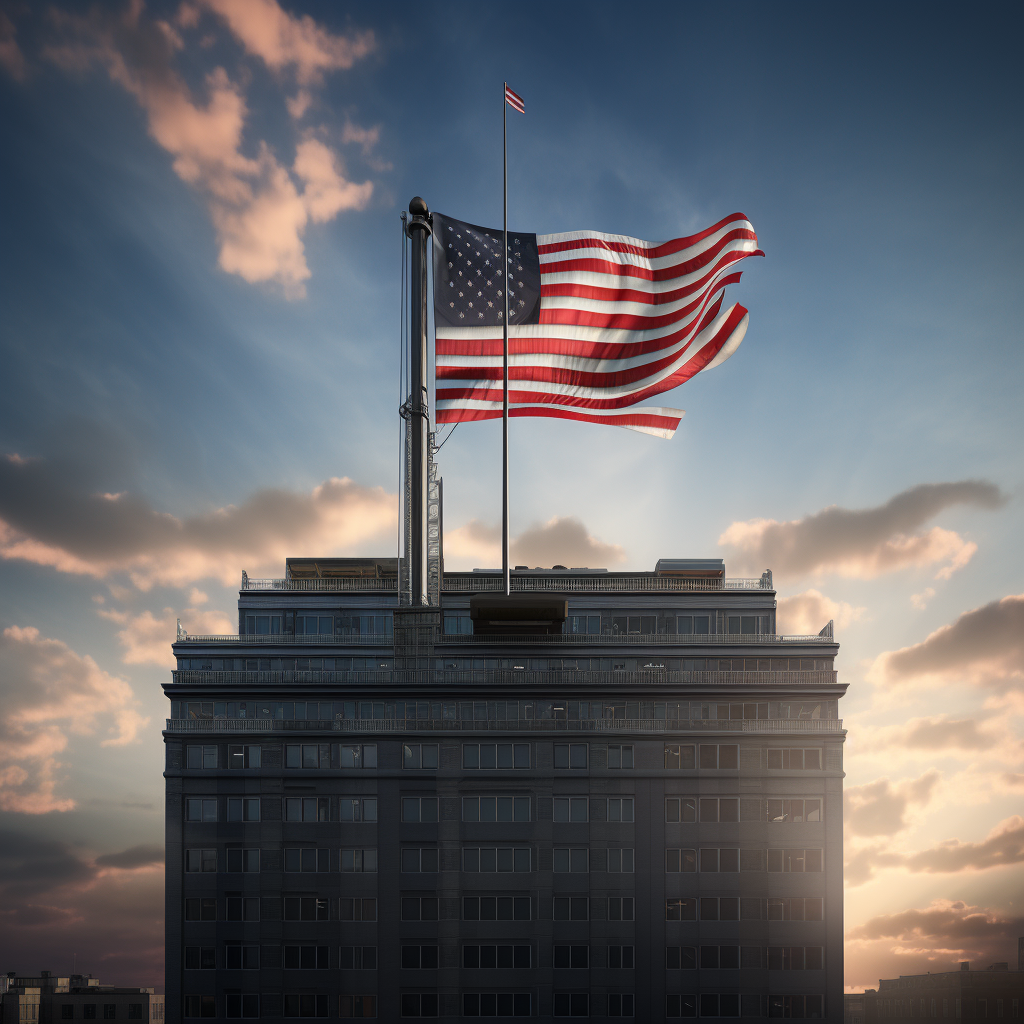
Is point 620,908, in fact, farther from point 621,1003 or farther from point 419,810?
point 419,810

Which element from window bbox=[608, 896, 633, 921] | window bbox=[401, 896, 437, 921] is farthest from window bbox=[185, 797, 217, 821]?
window bbox=[608, 896, 633, 921]

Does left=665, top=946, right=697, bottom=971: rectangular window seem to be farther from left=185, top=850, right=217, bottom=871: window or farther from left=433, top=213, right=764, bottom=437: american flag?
left=433, top=213, right=764, bottom=437: american flag

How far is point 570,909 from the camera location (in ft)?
194

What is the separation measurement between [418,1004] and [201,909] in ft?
50.7

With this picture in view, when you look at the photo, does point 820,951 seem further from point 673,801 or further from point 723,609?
point 723,609

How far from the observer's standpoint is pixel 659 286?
49.0 m

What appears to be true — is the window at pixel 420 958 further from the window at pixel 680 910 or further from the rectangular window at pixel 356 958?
the window at pixel 680 910

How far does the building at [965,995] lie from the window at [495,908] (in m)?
127

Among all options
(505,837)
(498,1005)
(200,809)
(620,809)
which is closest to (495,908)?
(505,837)

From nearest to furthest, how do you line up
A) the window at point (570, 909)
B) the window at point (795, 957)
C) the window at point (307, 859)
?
the window at point (570, 909), the window at point (307, 859), the window at point (795, 957)

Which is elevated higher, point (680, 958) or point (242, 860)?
point (242, 860)

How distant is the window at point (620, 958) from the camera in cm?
5894

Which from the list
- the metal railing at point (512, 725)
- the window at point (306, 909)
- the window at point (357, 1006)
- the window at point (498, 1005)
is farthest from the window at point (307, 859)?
the window at point (498, 1005)

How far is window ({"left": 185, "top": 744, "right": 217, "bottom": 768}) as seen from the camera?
62.7 meters
